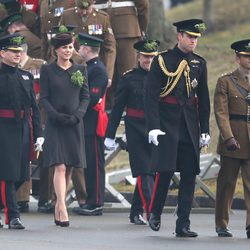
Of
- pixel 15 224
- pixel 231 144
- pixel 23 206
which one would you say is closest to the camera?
pixel 231 144

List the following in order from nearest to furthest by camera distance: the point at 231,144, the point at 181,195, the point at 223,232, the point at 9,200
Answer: the point at 231,144 < the point at 181,195 < the point at 223,232 < the point at 9,200

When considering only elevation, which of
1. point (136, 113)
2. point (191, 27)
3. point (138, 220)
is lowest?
point (138, 220)

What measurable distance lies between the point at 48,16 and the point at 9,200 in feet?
13.4

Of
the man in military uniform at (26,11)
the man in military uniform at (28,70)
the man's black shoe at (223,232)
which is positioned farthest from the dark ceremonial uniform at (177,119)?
the man in military uniform at (26,11)

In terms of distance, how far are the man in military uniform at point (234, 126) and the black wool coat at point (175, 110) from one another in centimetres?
19

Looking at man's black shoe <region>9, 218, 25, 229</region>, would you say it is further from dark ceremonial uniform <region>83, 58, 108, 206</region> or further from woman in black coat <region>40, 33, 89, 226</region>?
dark ceremonial uniform <region>83, 58, 108, 206</region>

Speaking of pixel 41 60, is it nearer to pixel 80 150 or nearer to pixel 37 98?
pixel 37 98

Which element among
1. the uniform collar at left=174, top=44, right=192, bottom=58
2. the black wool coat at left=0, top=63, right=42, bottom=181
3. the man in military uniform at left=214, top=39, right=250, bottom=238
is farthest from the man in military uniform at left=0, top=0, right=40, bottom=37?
the man in military uniform at left=214, top=39, right=250, bottom=238

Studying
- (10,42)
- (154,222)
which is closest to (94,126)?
(10,42)

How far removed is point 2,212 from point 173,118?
12.1ft

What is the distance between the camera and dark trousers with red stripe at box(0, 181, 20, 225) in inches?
647

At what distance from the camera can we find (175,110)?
50.6 feet

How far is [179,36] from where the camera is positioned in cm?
1557

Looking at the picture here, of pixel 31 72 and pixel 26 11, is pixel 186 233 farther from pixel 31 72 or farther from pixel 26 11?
pixel 26 11
